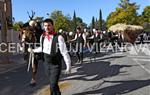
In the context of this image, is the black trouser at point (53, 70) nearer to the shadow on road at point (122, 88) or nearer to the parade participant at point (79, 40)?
the shadow on road at point (122, 88)

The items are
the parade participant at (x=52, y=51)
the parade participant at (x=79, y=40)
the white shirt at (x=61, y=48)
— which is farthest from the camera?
the parade participant at (x=79, y=40)

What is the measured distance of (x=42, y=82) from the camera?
47.2 feet

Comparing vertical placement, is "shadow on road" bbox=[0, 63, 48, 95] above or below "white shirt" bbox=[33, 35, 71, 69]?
below

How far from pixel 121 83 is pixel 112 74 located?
2698mm

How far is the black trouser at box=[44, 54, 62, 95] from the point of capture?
9469 mm

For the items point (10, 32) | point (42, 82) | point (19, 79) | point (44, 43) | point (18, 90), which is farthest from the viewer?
point (10, 32)

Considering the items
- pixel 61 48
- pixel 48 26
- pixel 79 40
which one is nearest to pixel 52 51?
pixel 61 48

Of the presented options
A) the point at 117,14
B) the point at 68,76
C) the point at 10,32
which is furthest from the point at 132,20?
the point at 68,76

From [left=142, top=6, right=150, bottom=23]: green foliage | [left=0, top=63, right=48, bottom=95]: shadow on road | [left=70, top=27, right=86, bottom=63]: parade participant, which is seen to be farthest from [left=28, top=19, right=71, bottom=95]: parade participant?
[left=142, top=6, right=150, bottom=23]: green foliage

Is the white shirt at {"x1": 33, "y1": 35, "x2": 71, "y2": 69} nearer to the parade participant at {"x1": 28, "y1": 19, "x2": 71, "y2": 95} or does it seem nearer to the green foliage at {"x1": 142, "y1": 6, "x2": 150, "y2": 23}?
the parade participant at {"x1": 28, "y1": 19, "x2": 71, "y2": 95}

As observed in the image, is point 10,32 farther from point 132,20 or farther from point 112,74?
point 132,20

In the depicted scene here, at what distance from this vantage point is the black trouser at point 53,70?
9.47 metres

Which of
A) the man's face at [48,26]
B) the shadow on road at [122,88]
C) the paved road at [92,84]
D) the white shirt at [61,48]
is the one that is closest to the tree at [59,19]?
the paved road at [92,84]

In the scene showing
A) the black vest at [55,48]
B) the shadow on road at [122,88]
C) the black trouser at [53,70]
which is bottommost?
the shadow on road at [122,88]
